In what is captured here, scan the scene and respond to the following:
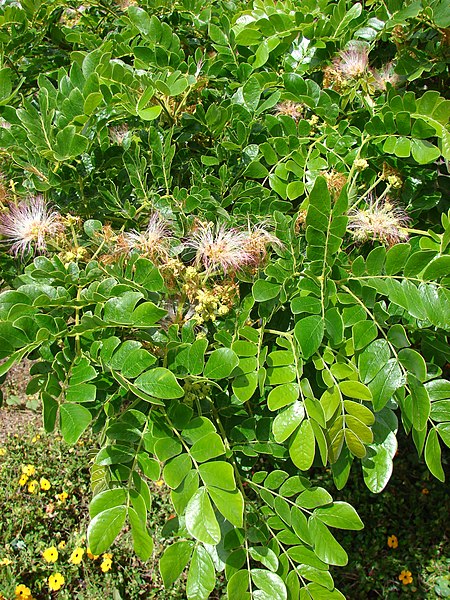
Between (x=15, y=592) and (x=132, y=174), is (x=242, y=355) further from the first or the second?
(x=15, y=592)

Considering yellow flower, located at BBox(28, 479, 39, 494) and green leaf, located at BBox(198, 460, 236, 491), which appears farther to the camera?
yellow flower, located at BBox(28, 479, 39, 494)

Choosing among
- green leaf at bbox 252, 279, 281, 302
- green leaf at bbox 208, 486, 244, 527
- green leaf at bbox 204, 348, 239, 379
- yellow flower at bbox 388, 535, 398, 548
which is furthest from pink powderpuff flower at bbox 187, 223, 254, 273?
yellow flower at bbox 388, 535, 398, 548

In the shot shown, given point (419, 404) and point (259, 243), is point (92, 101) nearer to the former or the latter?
point (259, 243)

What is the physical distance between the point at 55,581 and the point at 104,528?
171 centimetres

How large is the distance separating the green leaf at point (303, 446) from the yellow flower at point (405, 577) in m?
1.83

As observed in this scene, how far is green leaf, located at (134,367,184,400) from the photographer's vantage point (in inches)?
35.8

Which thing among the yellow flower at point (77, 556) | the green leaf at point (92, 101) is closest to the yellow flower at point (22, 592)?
the yellow flower at point (77, 556)

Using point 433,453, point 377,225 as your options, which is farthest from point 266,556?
point 377,225

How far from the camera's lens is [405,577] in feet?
8.08

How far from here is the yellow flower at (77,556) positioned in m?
2.45

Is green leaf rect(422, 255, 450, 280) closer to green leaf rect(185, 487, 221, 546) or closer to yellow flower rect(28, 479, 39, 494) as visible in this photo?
green leaf rect(185, 487, 221, 546)

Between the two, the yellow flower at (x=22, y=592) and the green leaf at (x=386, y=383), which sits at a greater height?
the green leaf at (x=386, y=383)

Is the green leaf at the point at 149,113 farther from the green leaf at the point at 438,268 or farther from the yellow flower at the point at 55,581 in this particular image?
the yellow flower at the point at 55,581

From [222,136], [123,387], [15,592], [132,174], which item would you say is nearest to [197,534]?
[123,387]
